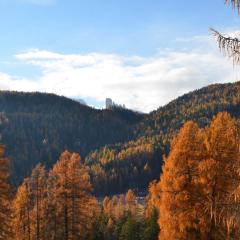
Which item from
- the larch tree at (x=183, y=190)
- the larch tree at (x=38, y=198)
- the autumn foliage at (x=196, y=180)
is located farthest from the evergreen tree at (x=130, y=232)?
the larch tree at (x=183, y=190)

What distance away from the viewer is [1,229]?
105 ft

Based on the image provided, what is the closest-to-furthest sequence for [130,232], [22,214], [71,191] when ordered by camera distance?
1. [71,191]
2. [22,214]
3. [130,232]

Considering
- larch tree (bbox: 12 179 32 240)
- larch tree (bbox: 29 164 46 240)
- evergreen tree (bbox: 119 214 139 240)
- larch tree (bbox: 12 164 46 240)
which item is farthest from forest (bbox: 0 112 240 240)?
evergreen tree (bbox: 119 214 139 240)

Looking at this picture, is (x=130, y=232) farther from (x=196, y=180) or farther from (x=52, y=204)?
(x=196, y=180)

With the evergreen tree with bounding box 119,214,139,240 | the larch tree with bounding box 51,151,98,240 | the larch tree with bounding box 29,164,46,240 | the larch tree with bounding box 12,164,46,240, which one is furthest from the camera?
the evergreen tree with bounding box 119,214,139,240

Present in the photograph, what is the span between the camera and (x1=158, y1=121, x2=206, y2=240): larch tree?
2670 centimetres

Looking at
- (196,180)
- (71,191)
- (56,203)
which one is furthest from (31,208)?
(196,180)

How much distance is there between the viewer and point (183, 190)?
2695cm

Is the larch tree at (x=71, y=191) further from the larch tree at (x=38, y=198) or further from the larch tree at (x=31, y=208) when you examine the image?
the larch tree at (x=31, y=208)

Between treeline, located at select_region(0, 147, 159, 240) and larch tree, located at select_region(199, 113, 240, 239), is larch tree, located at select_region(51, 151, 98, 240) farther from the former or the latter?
larch tree, located at select_region(199, 113, 240, 239)

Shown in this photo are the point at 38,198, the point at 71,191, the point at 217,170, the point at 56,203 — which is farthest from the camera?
the point at 38,198

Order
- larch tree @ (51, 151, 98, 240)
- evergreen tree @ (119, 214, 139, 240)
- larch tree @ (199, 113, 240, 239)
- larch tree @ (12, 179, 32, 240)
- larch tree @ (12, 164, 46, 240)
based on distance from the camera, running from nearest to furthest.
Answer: larch tree @ (199, 113, 240, 239)
larch tree @ (51, 151, 98, 240)
larch tree @ (12, 164, 46, 240)
larch tree @ (12, 179, 32, 240)
evergreen tree @ (119, 214, 139, 240)

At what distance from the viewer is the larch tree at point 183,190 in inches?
1051

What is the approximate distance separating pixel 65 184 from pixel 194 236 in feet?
50.0
